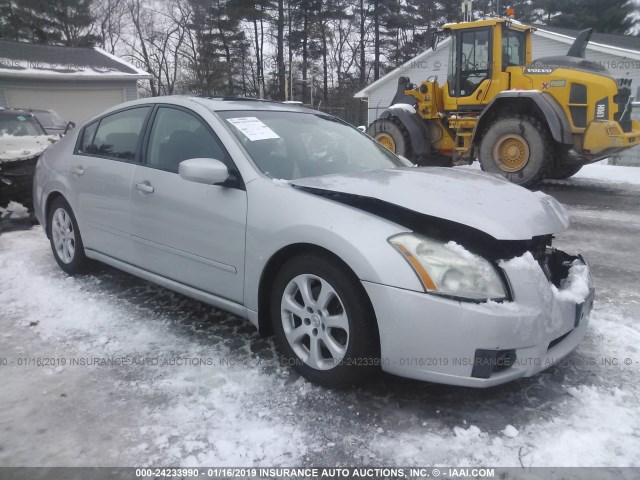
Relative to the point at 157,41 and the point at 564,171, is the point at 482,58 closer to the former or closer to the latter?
the point at 564,171

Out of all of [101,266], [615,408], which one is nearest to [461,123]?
[101,266]

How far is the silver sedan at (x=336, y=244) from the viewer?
2.25m

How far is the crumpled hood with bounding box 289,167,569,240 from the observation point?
2387mm

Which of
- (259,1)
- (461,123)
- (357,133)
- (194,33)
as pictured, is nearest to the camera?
(357,133)

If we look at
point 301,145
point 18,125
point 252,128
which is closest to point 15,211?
point 18,125

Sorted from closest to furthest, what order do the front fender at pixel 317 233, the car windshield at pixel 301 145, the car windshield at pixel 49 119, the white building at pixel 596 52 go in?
the front fender at pixel 317 233 → the car windshield at pixel 301 145 → the car windshield at pixel 49 119 → the white building at pixel 596 52

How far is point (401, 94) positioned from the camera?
11281 millimetres

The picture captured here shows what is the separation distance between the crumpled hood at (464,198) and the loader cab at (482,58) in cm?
708

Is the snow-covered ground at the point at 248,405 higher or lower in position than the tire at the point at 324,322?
lower

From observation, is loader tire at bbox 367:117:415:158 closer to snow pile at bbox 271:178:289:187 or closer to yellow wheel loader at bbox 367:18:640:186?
yellow wheel loader at bbox 367:18:640:186

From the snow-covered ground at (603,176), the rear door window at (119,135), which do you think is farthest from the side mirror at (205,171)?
the snow-covered ground at (603,176)

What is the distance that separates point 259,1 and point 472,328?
35653 millimetres

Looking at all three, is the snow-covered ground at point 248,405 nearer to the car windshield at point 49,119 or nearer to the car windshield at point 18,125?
the car windshield at point 18,125

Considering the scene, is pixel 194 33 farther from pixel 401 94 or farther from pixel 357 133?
pixel 357 133
